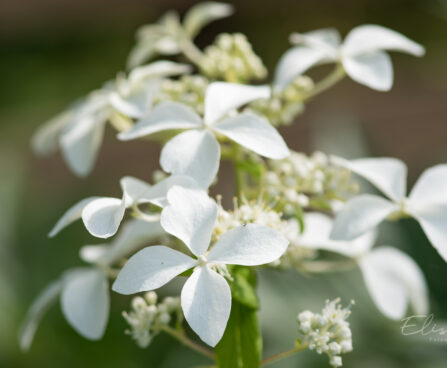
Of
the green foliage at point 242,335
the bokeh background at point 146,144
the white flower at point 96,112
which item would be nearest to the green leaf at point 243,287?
the green foliage at point 242,335

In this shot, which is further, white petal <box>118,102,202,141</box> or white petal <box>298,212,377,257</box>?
white petal <box>298,212,377,257</box>

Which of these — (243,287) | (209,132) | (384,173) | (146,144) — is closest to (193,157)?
(209,132)

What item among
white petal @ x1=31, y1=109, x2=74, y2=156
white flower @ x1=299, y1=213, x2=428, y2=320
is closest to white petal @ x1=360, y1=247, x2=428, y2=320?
white flower @ x1=299, y1=213, x2=428, y2=320

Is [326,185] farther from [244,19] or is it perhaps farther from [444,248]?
[244,19]

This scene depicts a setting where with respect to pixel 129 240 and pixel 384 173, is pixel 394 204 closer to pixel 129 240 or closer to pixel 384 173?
pixel 384 173

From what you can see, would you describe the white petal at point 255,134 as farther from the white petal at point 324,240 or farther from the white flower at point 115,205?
the white petal at point 324,240

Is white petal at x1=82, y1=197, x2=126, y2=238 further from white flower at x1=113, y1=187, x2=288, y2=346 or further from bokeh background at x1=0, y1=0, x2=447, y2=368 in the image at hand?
bokeh background at x1=0, y1=0, x2=447, y2=368
